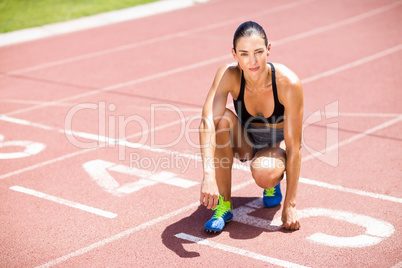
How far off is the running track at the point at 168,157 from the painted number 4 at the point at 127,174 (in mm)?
21

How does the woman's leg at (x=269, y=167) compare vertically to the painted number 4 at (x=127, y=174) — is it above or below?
above

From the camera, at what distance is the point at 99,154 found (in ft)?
22.6

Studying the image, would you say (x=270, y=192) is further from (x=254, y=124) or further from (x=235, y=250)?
(x=235, y=250)

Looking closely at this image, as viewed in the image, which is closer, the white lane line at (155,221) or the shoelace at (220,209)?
the white lane line at (155,221)

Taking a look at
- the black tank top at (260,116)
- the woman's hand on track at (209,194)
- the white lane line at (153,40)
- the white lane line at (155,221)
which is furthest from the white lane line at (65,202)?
the white lane line at (153,40)

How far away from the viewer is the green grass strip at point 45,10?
15.4 m

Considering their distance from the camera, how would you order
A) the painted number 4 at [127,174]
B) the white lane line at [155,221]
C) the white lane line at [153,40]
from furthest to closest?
the white lane line at [153,40] < the painted number 4 at [127,174] < the white lane line at [155,221]

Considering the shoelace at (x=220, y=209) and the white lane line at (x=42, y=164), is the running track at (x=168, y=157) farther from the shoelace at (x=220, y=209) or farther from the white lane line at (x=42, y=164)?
the shoelace at (x=220, y=209)

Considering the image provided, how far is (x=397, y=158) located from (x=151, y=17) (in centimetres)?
1113

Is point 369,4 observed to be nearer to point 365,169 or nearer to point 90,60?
point 90,60

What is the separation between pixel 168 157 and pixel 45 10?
38.6ft

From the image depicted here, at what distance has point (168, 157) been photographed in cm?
675

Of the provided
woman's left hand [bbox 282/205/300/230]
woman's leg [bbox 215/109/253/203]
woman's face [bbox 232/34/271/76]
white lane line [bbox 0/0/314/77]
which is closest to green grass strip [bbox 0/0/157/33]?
white lane line [bbox 0/0/314/77]

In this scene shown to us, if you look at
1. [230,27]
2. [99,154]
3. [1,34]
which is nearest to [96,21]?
[1,34]
